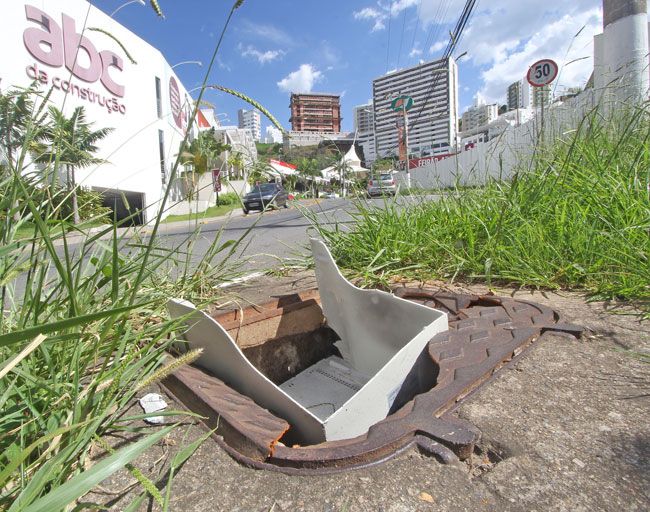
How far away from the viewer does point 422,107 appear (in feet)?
27.9

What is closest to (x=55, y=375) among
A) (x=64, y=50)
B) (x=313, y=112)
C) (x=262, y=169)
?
(x=262, y=169)

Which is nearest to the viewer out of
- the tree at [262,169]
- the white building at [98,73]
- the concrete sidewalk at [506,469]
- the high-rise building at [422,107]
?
the concrete sidewalk at [506,469]

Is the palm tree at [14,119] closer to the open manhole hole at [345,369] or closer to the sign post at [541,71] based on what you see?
the open manhole hole at [345,369]

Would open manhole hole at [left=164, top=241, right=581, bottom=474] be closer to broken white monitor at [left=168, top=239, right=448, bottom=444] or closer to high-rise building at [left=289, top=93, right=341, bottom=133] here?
broken white monitor at [left=168, top=239, right=448, bottom=444]

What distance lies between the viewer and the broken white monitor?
125 cm

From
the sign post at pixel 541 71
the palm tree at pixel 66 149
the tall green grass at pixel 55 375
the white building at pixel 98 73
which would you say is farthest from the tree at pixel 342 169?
the white building at pixel 98 73

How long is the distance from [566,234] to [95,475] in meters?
2.55

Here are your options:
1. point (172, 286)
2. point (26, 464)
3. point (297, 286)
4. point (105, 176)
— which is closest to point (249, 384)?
point (26, 464)

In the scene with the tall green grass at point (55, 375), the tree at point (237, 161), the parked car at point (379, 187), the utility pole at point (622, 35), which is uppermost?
the utility pole at point (622, 35)

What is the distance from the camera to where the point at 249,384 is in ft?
4.42

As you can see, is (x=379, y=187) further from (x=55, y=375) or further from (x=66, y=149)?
(x=55, y=375)

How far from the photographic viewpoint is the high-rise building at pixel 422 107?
692 centimetres

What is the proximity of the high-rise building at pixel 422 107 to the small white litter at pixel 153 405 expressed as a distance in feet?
16.1

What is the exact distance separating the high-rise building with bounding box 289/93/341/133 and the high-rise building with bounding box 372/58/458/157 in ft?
6.31
